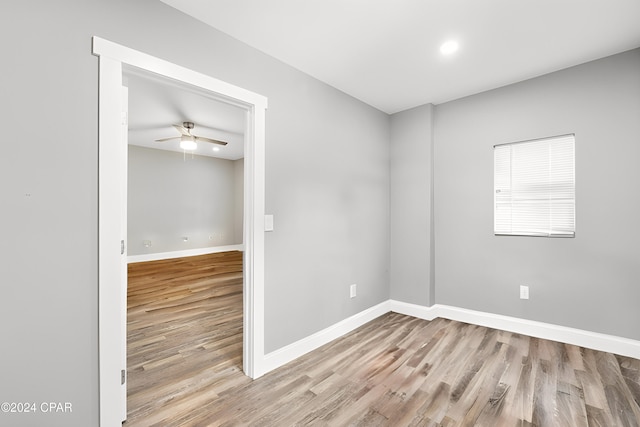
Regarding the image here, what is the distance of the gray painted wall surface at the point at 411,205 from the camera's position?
11.2 ft

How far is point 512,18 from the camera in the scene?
1931 millimetres

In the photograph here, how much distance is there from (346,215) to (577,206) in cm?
221

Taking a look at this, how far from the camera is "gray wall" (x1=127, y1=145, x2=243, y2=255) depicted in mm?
6651

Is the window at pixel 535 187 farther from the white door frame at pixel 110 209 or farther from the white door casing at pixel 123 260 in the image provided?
the white door casing at pixel 123 260

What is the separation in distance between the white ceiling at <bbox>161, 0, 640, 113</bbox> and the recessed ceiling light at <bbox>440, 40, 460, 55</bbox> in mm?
45

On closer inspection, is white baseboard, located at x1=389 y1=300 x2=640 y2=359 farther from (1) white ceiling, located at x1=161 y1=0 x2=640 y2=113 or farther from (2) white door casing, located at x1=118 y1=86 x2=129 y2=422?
(2) white door casing, located at x1=118 y1=86 x2=129 y2=422

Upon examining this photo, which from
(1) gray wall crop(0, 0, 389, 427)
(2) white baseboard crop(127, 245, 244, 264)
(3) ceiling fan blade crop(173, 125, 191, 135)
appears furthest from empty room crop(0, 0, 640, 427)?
A: (2) white baseboard crop(127, 245, 244, 264)

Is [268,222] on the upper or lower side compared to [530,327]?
upper

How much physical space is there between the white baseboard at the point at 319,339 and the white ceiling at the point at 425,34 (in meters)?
2.55

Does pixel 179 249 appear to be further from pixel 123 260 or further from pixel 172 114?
pixel 123 260

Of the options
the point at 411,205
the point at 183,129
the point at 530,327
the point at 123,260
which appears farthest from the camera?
the point at 183,129

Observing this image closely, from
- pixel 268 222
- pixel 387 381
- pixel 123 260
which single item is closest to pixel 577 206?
pixel 387 381

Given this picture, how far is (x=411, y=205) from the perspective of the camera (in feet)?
11.7

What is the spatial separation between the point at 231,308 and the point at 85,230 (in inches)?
102
